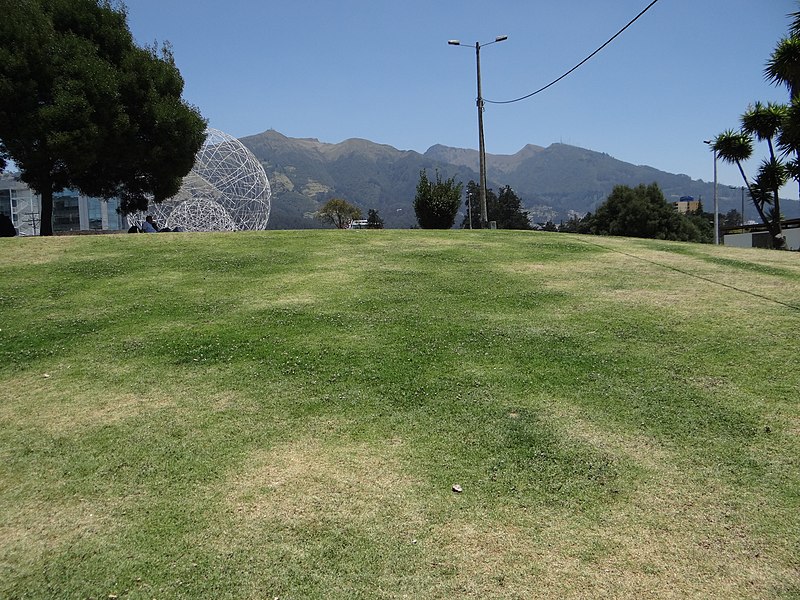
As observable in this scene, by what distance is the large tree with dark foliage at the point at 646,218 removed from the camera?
62094mm

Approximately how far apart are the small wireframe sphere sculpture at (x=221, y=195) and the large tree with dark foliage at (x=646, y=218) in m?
37.6

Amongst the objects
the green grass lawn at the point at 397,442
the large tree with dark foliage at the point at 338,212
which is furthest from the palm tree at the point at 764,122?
the large tree with dark foliage at the point at 338,212

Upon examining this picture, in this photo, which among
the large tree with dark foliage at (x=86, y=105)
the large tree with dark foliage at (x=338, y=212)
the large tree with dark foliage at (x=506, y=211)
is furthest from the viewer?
the large tree with dark foliage at (x=506, y=211)

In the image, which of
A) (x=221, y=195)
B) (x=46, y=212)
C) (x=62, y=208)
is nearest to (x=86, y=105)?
(x=46, y=212)

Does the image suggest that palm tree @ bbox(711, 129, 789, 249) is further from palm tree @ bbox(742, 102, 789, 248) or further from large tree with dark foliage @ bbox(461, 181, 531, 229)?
large tree with dark foliage @ bbox(461, 181, 531, 229)

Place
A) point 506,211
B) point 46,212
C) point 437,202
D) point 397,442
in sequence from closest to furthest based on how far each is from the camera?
1. point 397,442
2. point 46,212
3. point 437,202
4. point 506,211

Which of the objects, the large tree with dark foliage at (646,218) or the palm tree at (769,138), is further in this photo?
the large tree with dark foliage at (646,218)

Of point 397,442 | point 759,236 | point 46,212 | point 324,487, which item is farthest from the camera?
point 759,236

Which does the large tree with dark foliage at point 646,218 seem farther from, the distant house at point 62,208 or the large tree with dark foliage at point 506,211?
the distant house at point 62,208

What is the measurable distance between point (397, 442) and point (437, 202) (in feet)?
69.6

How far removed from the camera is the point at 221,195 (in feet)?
155

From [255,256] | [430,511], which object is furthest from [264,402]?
[255,256]

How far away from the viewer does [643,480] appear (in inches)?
192

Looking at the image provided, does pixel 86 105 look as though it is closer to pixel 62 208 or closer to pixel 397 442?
pixel 397 442
